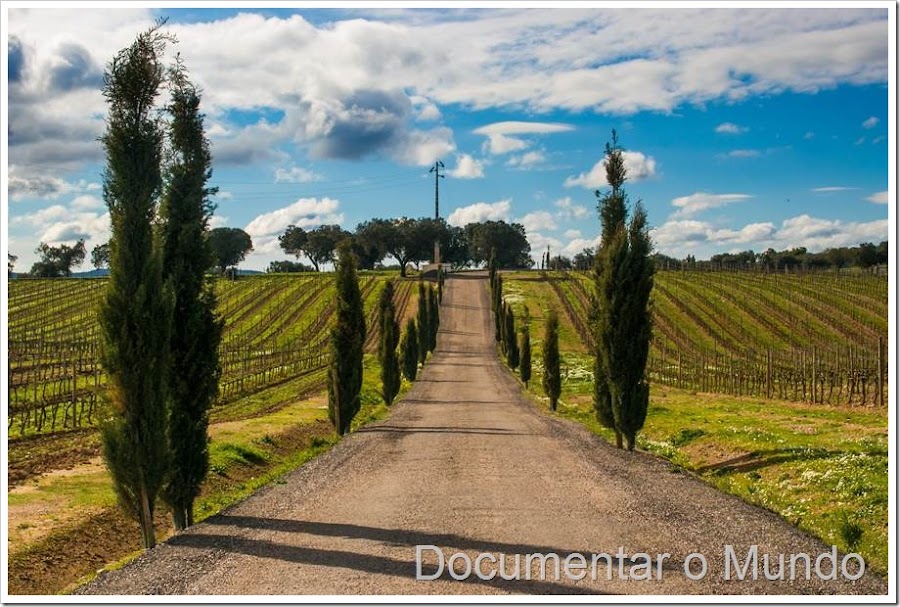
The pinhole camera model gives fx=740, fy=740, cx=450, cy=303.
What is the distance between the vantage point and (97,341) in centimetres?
4475

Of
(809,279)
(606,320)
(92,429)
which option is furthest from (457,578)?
(809,279)

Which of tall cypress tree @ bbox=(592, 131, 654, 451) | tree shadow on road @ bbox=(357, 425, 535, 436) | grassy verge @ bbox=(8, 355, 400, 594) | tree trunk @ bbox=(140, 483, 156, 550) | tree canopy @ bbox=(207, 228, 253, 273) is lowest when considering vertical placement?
tree shadow on road @ bbox=(357, 425, 535, 436)

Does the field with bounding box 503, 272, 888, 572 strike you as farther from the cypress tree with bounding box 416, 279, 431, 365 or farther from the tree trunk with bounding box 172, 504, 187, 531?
the cypress tree with bounding box 416, 279, 431, 365

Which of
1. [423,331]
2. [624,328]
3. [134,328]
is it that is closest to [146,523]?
[134,328]

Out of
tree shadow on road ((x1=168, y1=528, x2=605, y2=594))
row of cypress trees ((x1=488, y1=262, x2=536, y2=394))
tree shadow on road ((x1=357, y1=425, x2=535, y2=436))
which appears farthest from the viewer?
row of cypress trees ((x1=488, y1=262, x2=536, y2=394))

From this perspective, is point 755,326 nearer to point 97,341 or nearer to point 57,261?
point 97,341

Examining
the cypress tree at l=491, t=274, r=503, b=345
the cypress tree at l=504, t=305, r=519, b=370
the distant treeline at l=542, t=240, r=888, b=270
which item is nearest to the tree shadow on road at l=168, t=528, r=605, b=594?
the cypress tree at l=504, t=305, r=519, b=370

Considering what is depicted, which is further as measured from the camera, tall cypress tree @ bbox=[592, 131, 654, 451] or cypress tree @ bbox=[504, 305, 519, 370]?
cypress tree @ bbox=[504, 305, 519, 370]

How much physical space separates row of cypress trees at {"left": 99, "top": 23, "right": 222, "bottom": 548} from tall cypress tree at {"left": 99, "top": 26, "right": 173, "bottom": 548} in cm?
2

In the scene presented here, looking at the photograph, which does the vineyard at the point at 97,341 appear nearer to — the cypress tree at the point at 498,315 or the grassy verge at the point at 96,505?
the grassy verge at the point at 96,505

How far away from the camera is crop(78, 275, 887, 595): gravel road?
337 inches

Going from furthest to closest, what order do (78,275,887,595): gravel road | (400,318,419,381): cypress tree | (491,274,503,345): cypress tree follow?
(491,274,503,345): cypress tree → (400,318,419,381): cypress tree → (78,275,887,595): gravel road

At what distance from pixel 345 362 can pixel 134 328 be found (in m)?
14.1

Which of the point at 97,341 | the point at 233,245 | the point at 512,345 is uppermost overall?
the point at 233,245
